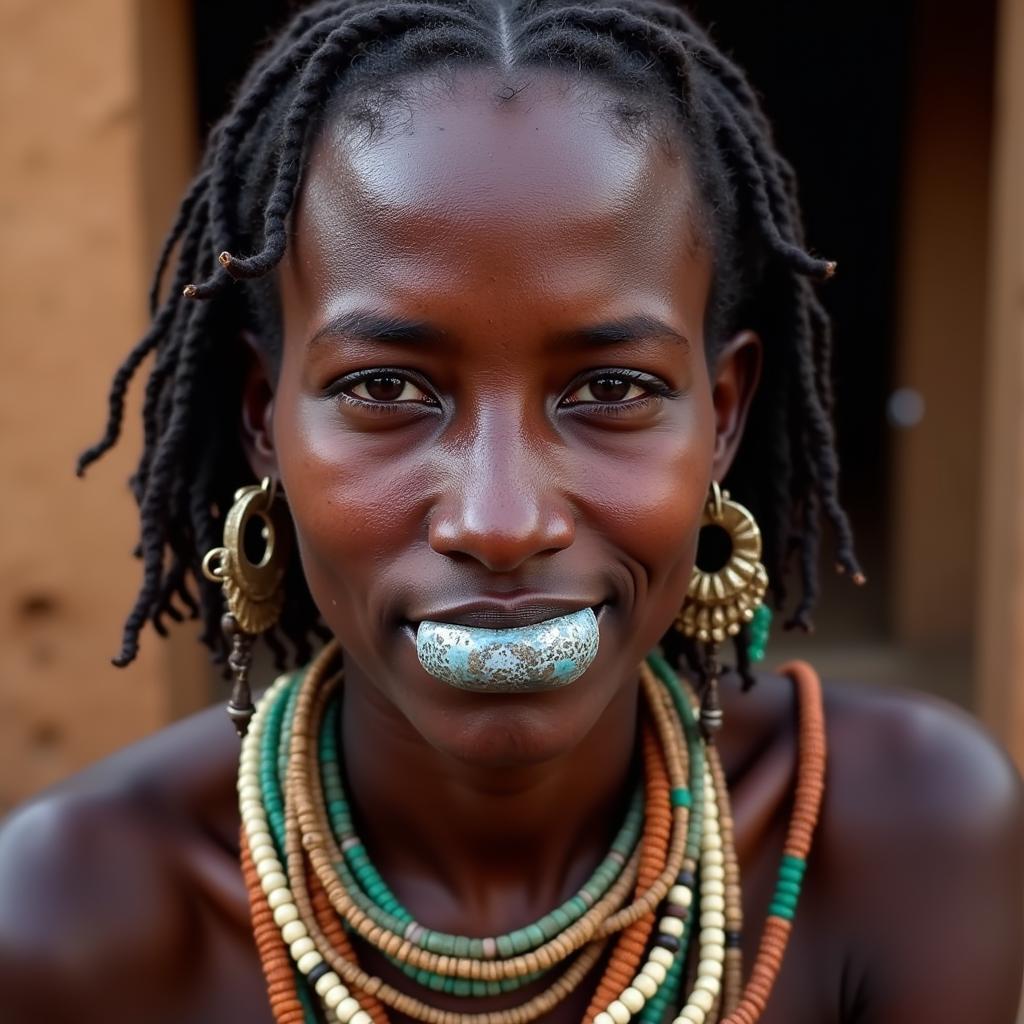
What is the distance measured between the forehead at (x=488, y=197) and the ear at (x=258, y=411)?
24 centimetres

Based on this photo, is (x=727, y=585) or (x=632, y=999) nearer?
(x=632, y=999)

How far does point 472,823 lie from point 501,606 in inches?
18.2

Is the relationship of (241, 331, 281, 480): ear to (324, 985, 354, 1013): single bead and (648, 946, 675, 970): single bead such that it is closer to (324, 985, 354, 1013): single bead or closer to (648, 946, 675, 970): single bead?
(324, 985, 354, 1013): single bead

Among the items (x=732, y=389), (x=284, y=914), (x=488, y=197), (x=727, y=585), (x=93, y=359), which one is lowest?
(x=284, y=914)

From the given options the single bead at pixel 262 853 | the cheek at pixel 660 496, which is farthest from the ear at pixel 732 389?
the single bead at pixel 262 853

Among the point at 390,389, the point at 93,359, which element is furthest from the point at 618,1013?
the point at 93,359

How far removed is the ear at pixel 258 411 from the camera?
161 cm

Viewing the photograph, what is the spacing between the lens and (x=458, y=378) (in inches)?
52.2

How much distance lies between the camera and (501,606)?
127 centimetres

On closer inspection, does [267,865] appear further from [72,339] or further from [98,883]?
[72,339]

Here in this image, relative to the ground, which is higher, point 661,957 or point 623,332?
point 623,332

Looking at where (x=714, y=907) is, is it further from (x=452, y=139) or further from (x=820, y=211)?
(x=820, y=211)

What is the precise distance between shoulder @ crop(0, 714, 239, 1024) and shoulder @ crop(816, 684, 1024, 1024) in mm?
886

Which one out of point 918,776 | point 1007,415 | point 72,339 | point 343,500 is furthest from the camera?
point 1007,415
